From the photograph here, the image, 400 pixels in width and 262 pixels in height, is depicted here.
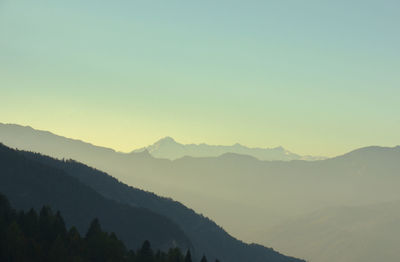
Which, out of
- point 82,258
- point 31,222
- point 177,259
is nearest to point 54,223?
point 31,222

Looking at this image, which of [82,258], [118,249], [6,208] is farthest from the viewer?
[6,208]

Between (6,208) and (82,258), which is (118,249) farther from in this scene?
(6,208)

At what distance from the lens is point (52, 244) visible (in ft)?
340

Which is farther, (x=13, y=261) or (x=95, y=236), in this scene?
(x=95, y=236)

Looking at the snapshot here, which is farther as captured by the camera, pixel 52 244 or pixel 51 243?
pixel 51 243

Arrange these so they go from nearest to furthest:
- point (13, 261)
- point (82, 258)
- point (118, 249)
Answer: point (13, 261) < point (82, 258) < point (118, 249)

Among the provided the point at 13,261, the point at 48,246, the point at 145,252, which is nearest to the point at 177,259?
the point at 145,252

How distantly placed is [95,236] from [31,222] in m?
13.9

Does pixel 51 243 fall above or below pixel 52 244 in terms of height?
above

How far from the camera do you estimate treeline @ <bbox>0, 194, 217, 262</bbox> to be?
97875mm

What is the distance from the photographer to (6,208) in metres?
123

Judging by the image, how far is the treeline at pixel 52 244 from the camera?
97875mm

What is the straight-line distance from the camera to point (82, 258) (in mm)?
105188

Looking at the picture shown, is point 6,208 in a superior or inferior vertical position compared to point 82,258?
superior
